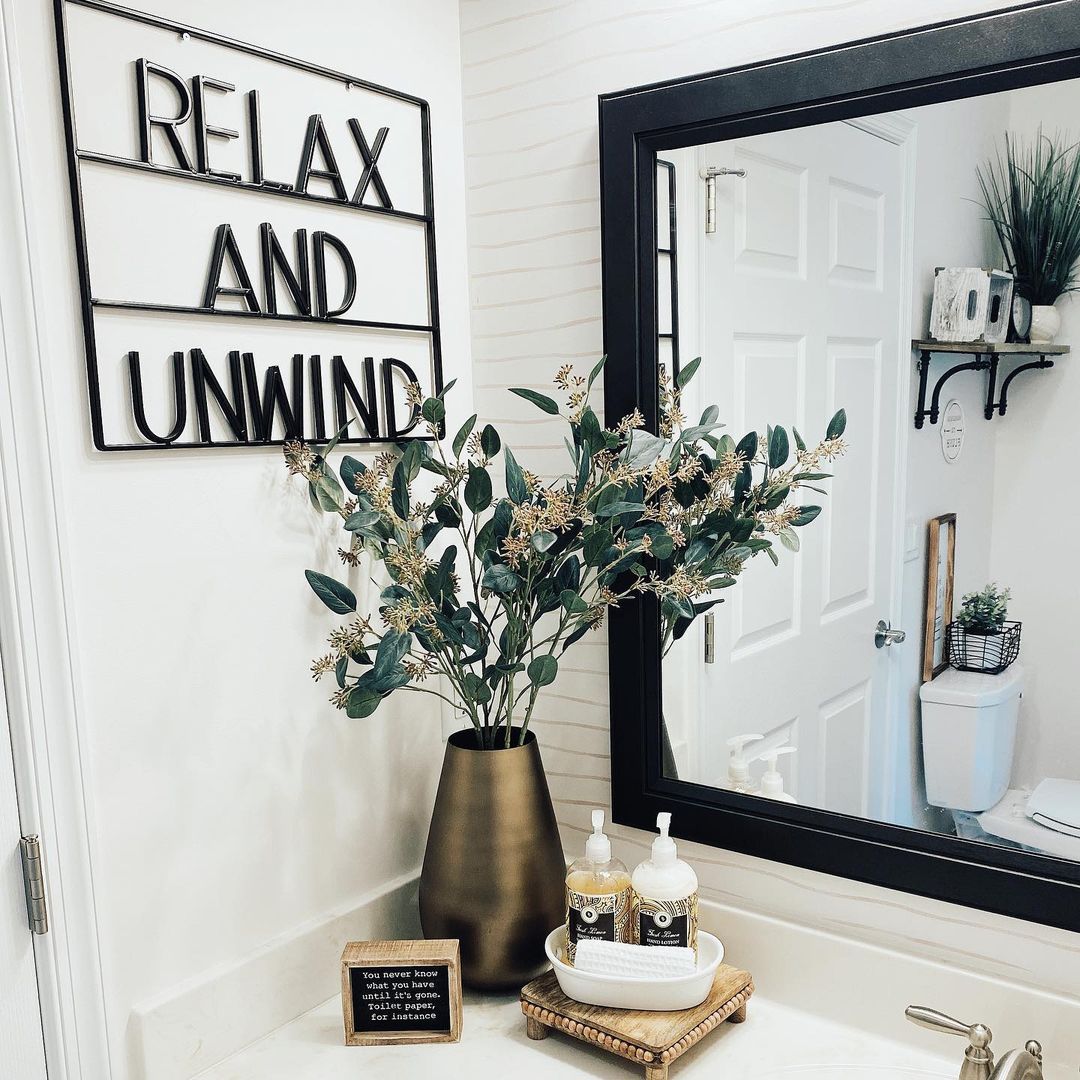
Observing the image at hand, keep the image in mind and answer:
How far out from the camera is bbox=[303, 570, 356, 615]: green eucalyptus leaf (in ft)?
3.73

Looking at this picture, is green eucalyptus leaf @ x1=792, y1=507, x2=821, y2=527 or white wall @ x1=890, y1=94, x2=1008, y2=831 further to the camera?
green eucalyptus leaf @ x1=792, y1=507, x2=821, y2=527

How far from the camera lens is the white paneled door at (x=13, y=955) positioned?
0.97 m

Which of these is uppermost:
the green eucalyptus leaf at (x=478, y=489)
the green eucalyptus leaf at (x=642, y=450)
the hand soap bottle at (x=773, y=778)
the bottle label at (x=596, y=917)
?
the green eucalyptus leaf at (x=642, y=450)

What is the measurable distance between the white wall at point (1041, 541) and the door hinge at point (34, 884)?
3.07 ft

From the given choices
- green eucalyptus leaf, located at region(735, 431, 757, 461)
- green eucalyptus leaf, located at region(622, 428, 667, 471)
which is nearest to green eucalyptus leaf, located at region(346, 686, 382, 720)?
green eucalyptus leaf, located at region(622, 428, 667, 471)

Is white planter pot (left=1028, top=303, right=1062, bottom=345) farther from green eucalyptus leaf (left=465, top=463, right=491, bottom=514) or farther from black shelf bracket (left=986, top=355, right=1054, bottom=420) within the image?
green eucalyptus leaf (left=465, top=463, right=491, bottom=514)

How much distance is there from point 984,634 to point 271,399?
30.4 inches

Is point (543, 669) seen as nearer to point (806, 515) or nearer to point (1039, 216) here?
point (806, 515)

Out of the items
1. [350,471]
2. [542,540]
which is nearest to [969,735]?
[542,540]

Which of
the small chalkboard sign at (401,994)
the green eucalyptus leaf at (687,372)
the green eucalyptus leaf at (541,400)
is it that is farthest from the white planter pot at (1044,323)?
the small chalkboard sign at (401,994)

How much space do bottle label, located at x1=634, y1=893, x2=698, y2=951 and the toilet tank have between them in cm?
28

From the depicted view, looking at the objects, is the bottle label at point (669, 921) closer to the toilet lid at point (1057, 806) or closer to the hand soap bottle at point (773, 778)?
the hand soap bottle at point (773, 778)

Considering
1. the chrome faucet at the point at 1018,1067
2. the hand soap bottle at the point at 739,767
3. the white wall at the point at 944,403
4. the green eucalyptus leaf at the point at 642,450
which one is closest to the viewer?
the chrome faucet at the point at 1018,1067

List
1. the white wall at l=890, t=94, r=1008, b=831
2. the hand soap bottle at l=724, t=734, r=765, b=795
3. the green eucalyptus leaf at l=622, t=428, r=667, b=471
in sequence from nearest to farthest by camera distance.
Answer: the white wall at l=890, t=94, r=1008, b=831 → the green eucalyptus leaf at l=622, t=428, r=667, b=471 → the hand soap bottle at l=724, t=734, r=765, b=795
